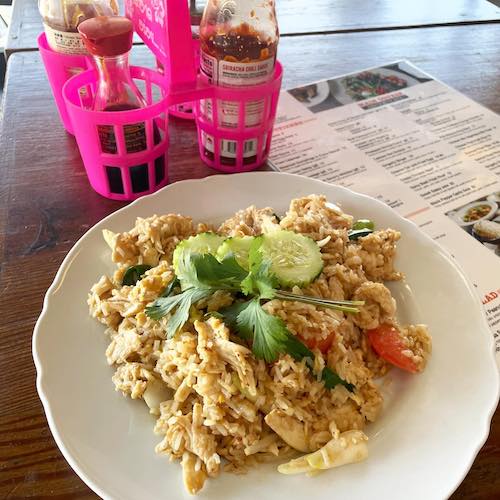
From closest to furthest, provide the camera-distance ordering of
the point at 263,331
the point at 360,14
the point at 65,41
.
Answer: the point at 263,331 < the point at 65,41 < the point at 360,14

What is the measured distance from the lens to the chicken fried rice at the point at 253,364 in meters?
1.17

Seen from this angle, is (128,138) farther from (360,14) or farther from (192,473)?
(360,14)

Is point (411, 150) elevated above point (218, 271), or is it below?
below

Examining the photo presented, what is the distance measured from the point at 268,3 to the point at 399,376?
1285mm

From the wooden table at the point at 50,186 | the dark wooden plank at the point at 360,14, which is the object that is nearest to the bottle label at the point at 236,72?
the wooden table at the point at 50,186

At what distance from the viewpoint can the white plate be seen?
1096 mm

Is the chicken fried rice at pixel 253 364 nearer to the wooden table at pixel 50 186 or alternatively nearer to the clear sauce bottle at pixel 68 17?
the wooden table at pixel 50 186

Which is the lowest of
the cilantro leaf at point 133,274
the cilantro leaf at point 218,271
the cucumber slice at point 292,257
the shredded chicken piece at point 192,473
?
the cilantro leaf at point 133,274

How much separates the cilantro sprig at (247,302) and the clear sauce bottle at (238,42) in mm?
735

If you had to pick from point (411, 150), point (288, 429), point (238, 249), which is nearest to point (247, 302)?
point (238, 249)

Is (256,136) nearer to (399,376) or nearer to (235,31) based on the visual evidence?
(235,31)

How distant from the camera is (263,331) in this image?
3.93ft

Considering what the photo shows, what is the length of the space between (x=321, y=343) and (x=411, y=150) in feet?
4.25

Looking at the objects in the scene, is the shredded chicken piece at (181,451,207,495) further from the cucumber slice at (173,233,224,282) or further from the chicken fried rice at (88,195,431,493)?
the cucumber slice at (173,233,224,282)
